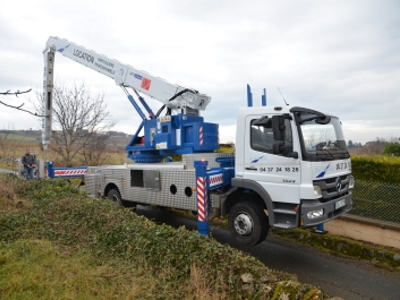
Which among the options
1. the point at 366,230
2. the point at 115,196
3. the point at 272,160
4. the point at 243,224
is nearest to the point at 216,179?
the point at 243,224

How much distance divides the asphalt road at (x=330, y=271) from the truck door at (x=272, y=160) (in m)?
1.25

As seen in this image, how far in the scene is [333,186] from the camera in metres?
5.91

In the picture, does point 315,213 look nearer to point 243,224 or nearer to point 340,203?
point 340,203

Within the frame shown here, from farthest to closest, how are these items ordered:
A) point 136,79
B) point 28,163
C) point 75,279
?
point 28,163, point 136,79, point 75,279

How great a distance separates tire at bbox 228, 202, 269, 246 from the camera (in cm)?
598

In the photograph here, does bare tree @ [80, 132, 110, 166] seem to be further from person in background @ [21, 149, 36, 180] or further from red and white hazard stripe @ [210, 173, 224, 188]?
red and white hazard stripe @ [210, 173, 224, 188]

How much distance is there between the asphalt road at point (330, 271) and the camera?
489 centimetres

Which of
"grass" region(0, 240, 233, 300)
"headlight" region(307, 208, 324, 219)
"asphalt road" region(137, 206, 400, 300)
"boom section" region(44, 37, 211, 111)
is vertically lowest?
"asphalt road" region(137, 206, 400, 300)

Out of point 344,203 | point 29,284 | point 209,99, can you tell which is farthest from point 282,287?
point 209,99

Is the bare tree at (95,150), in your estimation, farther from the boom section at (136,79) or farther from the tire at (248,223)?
the tire at (248,223)

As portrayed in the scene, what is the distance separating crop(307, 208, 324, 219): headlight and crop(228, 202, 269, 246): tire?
2.89ft

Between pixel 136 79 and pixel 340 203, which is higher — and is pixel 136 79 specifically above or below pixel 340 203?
above

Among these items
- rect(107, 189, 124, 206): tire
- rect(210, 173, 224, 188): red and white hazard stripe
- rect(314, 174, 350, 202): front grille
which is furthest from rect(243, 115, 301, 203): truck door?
rect(107, 189, 124, 206): tire

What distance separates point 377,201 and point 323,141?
2.38 metres
